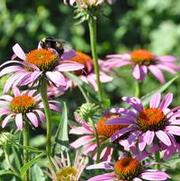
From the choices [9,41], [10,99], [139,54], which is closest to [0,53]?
[9,41]

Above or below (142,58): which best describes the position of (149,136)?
below

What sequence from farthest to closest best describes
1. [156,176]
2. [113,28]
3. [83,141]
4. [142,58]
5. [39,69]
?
[113,28] → [142,58] → [83,141] → [39,69] → [156,176]

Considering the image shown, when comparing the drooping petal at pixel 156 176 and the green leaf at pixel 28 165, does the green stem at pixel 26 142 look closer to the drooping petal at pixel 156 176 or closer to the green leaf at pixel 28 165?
the green leaf at pixel 28 165

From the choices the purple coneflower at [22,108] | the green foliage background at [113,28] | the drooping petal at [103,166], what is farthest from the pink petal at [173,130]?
the green foliage background at [113,28]

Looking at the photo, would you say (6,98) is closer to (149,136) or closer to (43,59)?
(43,59)

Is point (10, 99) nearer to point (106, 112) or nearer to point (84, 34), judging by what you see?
point (106, 112)

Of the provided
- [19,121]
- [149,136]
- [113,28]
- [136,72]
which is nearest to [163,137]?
[149,136]
